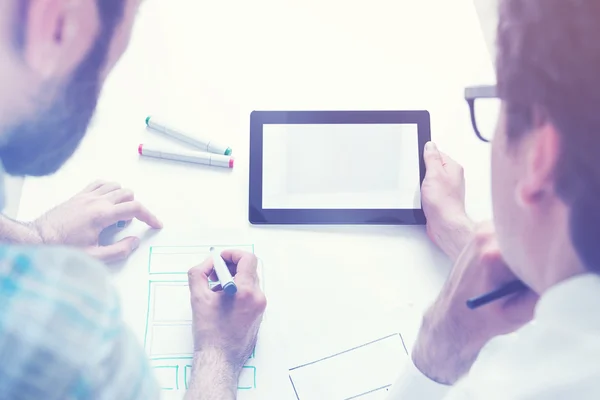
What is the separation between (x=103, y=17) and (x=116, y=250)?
23 centimetres


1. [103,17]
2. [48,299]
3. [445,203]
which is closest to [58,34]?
[103,17]

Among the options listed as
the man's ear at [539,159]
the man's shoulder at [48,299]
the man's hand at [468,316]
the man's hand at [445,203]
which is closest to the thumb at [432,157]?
the man's hand at [445,203]

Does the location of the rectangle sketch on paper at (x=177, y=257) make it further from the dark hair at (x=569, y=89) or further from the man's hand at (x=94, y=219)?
the dark hair at (x=569, y=89)

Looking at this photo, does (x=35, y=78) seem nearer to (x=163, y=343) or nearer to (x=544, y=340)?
(x=163, y=343)

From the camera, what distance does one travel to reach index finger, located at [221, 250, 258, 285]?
0.52 meters

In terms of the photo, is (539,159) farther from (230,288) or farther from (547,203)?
(230,288)

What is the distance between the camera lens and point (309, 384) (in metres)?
0.49

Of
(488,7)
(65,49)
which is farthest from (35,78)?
(488,7)

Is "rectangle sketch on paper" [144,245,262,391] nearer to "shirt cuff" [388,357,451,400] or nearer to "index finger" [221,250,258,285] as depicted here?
"index finger" [221,250,258,285]

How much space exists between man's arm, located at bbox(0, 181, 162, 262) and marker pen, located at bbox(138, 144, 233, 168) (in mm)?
49

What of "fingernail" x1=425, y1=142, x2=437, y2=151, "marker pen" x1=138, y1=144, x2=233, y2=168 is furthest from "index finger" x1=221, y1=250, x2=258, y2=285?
"fingernail" x1=425, y1=142, x2=437, y2=151

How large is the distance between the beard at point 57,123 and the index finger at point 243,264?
0.58 ft

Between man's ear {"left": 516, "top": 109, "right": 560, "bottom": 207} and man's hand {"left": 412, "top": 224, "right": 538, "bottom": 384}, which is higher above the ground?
man's ear {"left": 516, "top": 109, "right": 560, "bottom": 207}

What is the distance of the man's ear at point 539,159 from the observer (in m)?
0.31
